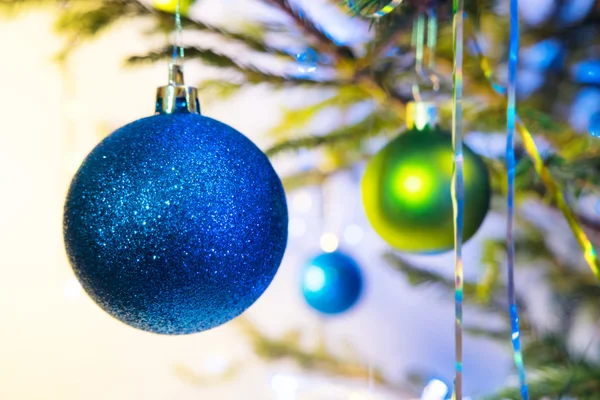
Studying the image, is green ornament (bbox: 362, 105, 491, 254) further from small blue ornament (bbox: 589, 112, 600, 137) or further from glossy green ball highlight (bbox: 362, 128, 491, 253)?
small blue ornament (bbox: 589, 112, 600, 137)

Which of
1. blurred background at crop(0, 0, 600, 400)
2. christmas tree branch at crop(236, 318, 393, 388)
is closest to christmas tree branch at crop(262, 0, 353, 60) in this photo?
blurred background at crop(0, 0, 600, 400)

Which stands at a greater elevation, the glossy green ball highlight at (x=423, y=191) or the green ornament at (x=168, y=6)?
the green ornament at (x=168, y=6)

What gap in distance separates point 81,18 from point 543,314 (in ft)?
3.03

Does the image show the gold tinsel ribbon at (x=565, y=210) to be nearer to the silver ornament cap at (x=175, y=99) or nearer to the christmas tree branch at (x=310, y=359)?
the silver ornament cap at (x=175, y=99)

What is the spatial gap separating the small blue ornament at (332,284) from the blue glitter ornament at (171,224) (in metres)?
0.39

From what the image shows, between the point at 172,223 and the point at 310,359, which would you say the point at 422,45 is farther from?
the point at 310,359

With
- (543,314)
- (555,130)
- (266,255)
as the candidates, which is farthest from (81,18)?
(543,314)

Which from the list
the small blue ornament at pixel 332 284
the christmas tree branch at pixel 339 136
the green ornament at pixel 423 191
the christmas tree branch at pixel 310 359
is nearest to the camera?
the green ornament at pixel 423 191

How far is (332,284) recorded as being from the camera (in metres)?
0.67

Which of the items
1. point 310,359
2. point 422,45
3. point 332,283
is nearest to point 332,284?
point 332,283

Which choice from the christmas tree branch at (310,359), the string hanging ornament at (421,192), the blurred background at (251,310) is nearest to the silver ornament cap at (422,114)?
Answer: the string hanging ornament at (421,192)

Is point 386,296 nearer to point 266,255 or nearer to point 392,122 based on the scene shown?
point 392,122

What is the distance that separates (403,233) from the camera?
416 mm

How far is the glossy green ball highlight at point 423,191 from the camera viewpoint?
401mm
